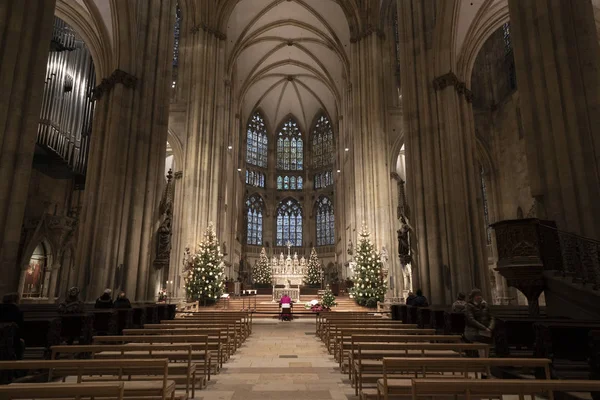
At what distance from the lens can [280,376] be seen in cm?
584

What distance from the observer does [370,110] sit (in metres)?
25.0

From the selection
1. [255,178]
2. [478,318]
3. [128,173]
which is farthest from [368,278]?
[255,178]

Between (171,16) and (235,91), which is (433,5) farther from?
(235,91)

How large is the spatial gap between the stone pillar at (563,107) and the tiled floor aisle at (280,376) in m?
5.09

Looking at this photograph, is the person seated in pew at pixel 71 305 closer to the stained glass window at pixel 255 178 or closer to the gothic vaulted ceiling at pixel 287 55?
the gothic vaulted ceiling at pixel 287 55

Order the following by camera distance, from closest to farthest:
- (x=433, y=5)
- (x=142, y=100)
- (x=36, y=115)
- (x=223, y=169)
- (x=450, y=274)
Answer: (x=36, y=115) → (x=450, y=274) → (x=142, y=100) → (x=433, y=5) → (x=223, y=169)

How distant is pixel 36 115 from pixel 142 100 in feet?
22.8

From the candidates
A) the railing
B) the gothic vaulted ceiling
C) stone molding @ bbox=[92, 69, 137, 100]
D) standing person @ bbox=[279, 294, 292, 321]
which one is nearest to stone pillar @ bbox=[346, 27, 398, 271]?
the gothic vaulted ceiling

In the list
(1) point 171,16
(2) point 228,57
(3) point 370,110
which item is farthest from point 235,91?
(1) point 171,16

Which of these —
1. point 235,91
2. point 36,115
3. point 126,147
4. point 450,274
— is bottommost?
point 450,274

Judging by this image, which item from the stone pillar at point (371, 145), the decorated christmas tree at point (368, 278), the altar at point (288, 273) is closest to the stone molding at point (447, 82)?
the decorated christmas tree at point (368, 278)

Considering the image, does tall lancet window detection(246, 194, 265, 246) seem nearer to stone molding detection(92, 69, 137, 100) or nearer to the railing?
stone molding detection(92, 69, 137, 100)

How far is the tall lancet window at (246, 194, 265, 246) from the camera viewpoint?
46719mm

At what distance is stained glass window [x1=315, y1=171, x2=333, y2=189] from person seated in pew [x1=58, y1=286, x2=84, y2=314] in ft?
138
